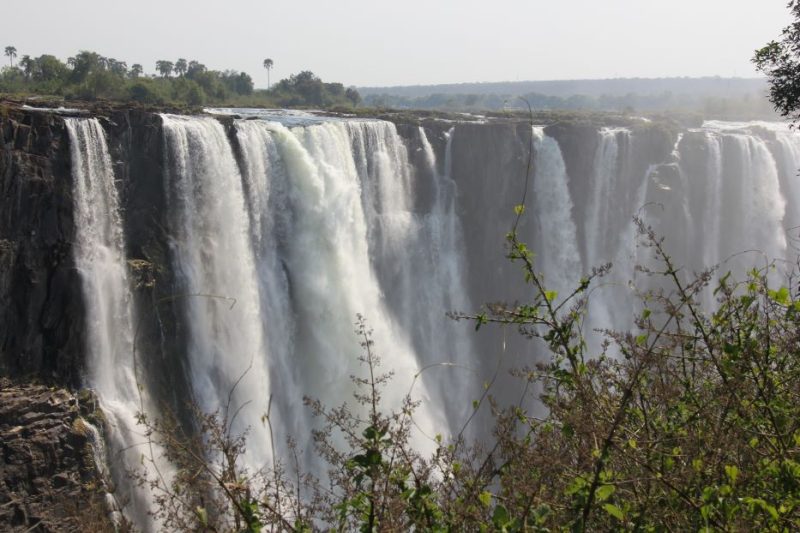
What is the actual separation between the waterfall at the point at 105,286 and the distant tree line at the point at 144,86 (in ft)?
41.7

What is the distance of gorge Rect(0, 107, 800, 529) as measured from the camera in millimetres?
15500

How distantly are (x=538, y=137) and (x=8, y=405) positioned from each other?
760 inches

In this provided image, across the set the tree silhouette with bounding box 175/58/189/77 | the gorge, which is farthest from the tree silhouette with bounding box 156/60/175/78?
the gorge

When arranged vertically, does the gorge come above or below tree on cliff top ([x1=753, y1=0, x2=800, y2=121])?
below

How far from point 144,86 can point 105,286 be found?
24065mm

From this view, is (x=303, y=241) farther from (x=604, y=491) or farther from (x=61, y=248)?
(x=604, y=491)

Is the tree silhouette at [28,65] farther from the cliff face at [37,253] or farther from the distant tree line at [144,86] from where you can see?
the cliff face at [37,253]

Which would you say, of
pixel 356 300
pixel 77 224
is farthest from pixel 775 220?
pixel 77 224

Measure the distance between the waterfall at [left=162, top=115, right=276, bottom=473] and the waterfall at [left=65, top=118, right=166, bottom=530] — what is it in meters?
1.39

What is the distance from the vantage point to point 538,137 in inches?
1073

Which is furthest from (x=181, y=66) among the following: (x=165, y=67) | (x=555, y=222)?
(x=555, y=222)

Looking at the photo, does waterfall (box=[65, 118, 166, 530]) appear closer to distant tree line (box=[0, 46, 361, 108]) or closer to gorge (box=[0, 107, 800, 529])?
gorge (box=[0, 107, 800, 529])

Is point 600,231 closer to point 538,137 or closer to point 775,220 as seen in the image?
point 538,137

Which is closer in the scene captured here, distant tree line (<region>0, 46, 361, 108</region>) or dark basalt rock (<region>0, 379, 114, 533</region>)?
dark basalt rock (<region>0, 379, 114, 533</region>)
